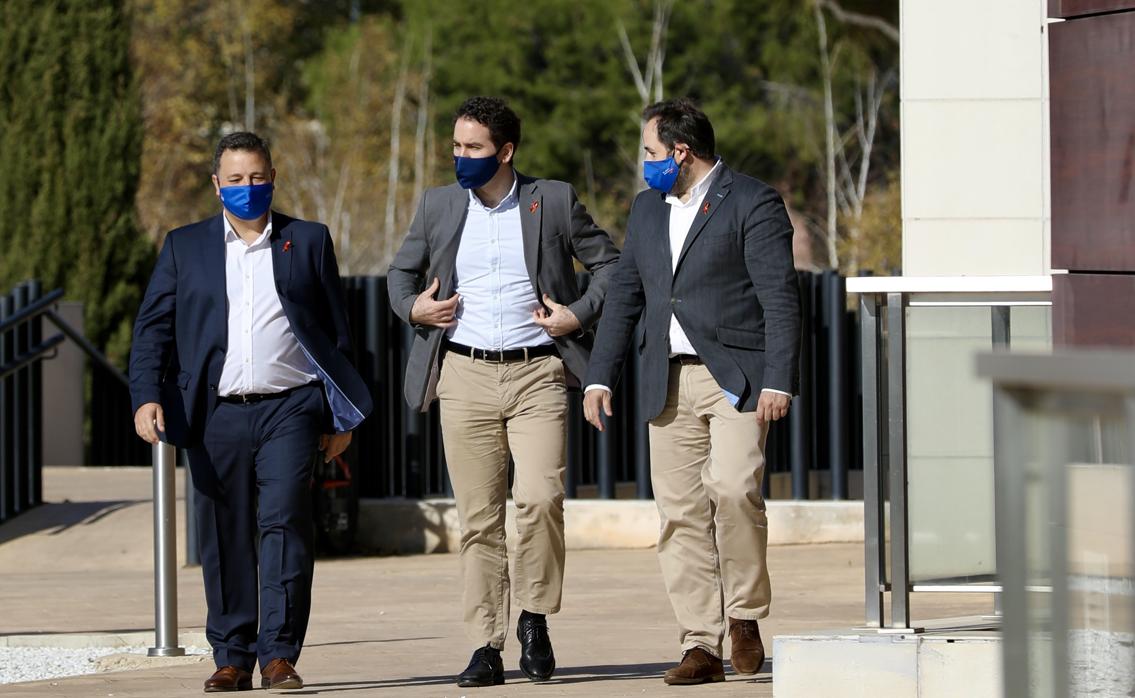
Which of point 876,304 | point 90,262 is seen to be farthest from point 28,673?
point 90,262

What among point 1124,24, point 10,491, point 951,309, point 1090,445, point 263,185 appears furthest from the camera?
point 10,491

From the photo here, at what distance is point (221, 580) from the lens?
696cm

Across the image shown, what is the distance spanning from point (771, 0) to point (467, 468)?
1429 inches

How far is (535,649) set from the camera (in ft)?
23.4

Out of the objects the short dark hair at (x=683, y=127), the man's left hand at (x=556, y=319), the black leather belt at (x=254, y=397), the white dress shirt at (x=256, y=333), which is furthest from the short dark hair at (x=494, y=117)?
the black leather belt at (x=254, y=397)

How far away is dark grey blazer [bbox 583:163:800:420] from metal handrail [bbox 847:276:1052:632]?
1.48ft

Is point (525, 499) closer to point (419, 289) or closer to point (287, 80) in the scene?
point (419, 289)

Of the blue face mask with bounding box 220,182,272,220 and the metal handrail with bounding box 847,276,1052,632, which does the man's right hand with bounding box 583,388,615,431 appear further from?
the blue face mask with bounding box 220,182,272,220

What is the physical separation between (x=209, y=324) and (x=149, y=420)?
1.17 feet

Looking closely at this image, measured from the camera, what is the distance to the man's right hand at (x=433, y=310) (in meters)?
7.10

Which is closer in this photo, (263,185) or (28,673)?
(263,185)

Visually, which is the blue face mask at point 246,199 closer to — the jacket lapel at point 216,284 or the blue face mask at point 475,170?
the jacket lapel at point 216,284

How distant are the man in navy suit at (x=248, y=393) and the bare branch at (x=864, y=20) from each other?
29421 millimetres

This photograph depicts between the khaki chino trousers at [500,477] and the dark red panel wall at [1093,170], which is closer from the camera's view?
the dark red panel wall at [1093,170]
